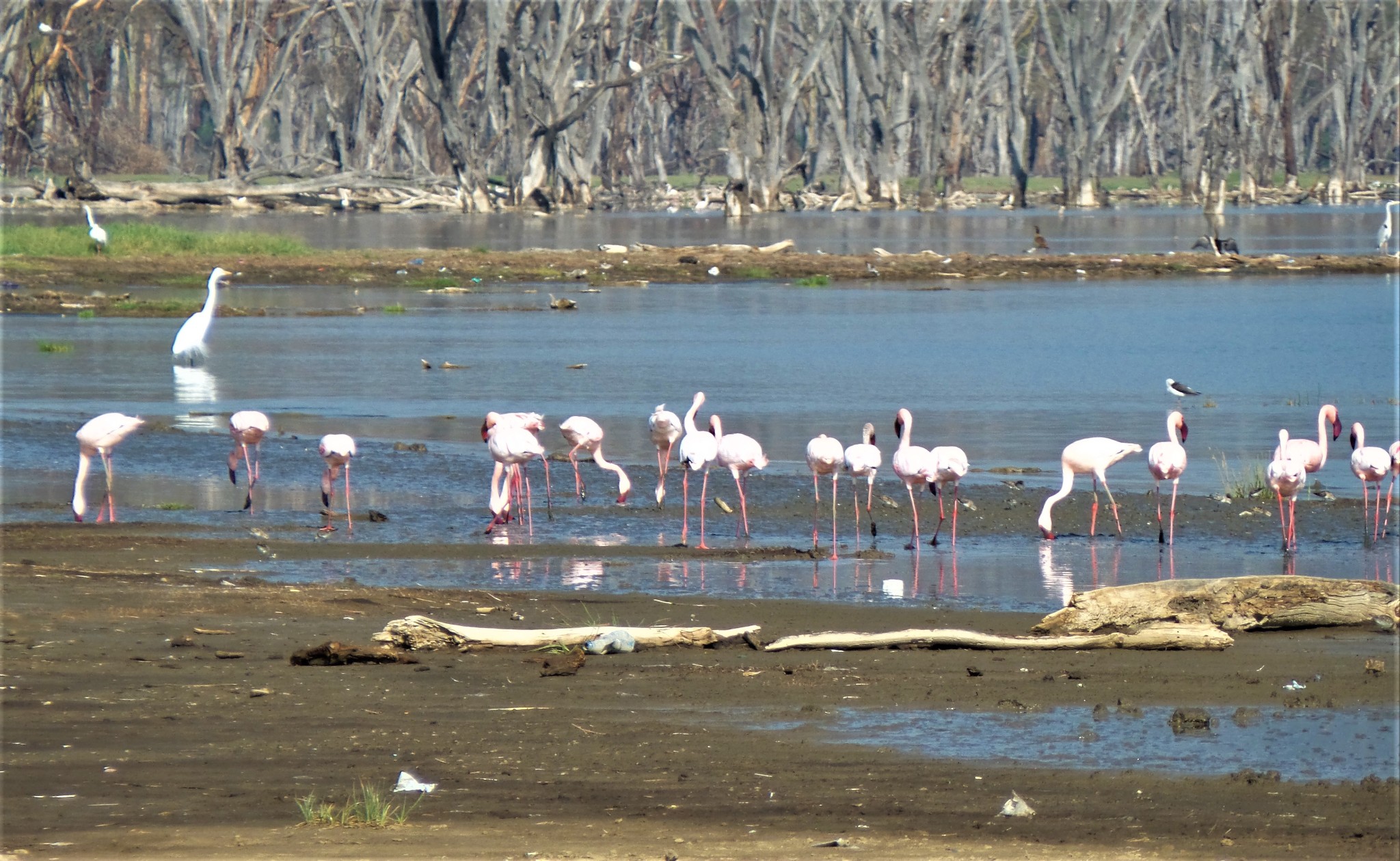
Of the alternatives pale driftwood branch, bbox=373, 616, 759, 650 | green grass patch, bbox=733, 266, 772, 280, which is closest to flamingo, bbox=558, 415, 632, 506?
pale driftwood branch, bbox=373, 616, 759, 650

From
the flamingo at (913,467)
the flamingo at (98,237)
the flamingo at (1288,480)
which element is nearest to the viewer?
the flamingo at (1288,480)

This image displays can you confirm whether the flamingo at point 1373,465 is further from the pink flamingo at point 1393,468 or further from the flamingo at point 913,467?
the flamingo at point 913,467

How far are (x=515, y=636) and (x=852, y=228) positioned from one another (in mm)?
46622

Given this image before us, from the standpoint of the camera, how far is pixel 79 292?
98.5 ft

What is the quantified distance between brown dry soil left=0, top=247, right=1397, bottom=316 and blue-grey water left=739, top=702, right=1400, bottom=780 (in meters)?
27.1

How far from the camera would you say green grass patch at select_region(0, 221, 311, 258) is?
34.7 metres

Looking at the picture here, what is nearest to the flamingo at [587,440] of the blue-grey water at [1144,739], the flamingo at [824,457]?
the flamingo at [824,457]

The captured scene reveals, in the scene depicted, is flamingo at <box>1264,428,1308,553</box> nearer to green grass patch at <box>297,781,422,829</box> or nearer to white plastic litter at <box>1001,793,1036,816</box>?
white plastic litter at <box>1001,793,1036,816</box>

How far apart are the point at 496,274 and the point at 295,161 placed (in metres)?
46.2

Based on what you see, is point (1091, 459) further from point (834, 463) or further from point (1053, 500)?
point (834, 463)

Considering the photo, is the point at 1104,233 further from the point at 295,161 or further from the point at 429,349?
the point at 295,161

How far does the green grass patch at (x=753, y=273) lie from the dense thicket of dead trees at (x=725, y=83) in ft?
79.8

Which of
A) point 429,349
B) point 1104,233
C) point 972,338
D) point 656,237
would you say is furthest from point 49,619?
point 1104,233

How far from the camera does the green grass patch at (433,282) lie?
33.1m
